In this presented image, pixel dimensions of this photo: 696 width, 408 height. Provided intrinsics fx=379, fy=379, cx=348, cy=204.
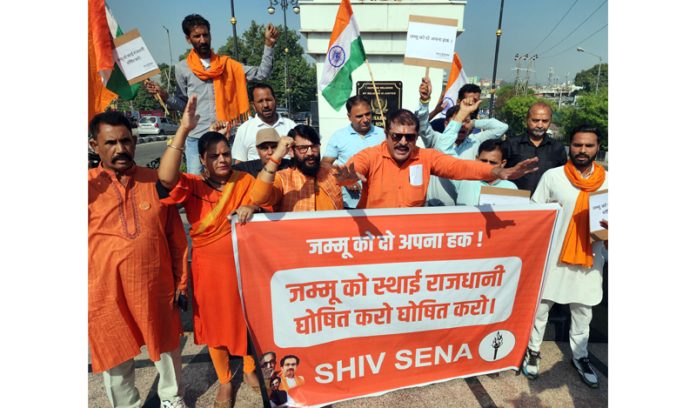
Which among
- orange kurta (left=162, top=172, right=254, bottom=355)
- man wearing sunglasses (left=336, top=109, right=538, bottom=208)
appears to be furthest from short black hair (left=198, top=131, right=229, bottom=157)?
man wearing sunglasses (left=336, top=109, right=538, bottom=208)

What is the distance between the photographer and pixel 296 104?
4616cm

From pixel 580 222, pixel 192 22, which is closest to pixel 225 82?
pixel 192 22

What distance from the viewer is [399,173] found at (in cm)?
271

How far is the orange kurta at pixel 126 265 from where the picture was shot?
210cm

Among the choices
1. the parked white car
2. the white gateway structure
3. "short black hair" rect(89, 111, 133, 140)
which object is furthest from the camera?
the parked white car

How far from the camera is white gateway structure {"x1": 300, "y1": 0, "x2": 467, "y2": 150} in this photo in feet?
28.3

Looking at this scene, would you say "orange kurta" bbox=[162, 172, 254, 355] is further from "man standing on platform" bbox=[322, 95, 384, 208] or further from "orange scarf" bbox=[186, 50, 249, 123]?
"orange scarf" bbox=[186, 50, 249, 123]

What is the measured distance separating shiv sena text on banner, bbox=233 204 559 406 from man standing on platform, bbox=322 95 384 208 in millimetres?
1325

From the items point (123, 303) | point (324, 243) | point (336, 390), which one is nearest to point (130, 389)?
point (123, 303)

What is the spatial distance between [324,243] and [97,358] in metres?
1.45

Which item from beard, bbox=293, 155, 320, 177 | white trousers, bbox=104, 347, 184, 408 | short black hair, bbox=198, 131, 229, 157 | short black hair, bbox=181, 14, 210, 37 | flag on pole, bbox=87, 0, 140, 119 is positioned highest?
short black hair, bbox=181, 14, 210, 37

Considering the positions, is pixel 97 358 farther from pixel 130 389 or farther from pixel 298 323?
pixel 298 323

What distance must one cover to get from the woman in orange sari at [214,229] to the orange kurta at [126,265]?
161mm

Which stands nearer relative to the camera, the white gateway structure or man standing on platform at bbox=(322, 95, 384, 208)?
man standing on platform at bbox=(322, 95, 384, 208)
